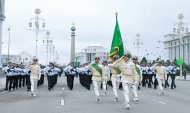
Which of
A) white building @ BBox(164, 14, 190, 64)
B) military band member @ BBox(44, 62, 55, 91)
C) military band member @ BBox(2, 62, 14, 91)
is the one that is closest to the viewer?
military band member @ BBox(2, 62, 14, 91)

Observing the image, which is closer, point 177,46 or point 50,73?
point 50,73

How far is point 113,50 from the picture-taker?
57.0 feet

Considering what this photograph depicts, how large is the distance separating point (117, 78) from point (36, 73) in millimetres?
4350

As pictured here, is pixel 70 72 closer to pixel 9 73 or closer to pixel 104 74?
pixel 9 73

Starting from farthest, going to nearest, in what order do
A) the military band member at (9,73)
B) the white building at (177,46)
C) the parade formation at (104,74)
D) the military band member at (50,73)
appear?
the white building at (177,46) → the military band member at (50,73) → the military band member at (9,73) → the parade formation at (104,74)

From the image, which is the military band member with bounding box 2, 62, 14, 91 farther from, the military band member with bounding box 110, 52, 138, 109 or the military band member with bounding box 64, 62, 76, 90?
the military band member with bounding box 110, 52, 138, 109

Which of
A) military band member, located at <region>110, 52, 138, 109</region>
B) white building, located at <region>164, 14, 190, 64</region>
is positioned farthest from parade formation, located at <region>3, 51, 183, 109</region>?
white building, located at <region>164, 14, 190, 64</region>

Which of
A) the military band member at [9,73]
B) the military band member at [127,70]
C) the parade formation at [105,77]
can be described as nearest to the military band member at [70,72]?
the parade formation at [105,77]

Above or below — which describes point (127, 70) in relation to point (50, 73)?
above

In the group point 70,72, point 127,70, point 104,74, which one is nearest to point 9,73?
point 70,72

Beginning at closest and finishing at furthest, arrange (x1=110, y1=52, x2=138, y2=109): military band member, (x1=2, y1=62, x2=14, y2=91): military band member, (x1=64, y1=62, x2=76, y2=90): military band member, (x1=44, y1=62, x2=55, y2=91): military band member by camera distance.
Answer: (x1=110, y1=52, x2=138, y2=109): military band member → (x1=2, y1=62, x2=14, y2=91): military band member → (x1=44, y1=62, x2=55, y2=91): military band member → (x1=64, y1=62, x2=76, y2=90): military band member

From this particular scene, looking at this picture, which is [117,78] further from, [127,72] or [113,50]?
[127,72]

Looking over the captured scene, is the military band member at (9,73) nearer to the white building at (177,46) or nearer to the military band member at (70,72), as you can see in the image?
the military band member at (70,72)

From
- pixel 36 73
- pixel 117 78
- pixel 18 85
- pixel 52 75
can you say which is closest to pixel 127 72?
pixel 117 78
